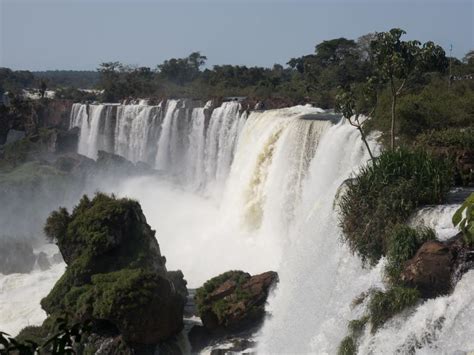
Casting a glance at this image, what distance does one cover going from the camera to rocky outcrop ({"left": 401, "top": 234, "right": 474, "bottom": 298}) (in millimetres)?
8641

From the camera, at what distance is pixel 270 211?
19.8 m

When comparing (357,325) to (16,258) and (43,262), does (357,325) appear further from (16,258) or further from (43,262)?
(16,258)

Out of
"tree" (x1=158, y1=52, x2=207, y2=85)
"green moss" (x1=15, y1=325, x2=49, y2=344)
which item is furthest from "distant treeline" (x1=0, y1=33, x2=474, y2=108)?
"green moss" (x1=15, y1=325, x2=49, y2=344)

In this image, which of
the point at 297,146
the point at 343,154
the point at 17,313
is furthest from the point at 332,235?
the point at 17,313

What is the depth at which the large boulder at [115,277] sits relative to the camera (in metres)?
12.8

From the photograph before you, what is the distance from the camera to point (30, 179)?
3031cm

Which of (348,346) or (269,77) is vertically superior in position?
(269,77)

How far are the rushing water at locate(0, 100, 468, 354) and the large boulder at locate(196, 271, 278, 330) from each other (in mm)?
370

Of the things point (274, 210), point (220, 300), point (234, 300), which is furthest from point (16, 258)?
point (234, 300)

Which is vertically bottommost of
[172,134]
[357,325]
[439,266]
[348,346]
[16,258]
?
[16,258]

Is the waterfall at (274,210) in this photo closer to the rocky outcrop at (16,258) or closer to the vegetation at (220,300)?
the vegetation at (220,300)

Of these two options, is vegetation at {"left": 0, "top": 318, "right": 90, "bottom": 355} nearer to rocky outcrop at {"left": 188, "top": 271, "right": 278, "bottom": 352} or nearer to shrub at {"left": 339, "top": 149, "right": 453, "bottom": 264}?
shrub at {"left": 339, "top": 149, "right": 453, "bottom": 264}

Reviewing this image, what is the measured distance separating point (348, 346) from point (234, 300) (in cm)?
466

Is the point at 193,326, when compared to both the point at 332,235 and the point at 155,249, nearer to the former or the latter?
the point at 155,249
